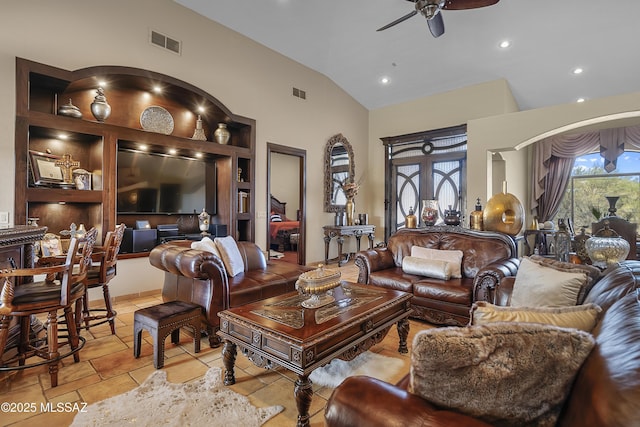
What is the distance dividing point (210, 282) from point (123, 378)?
860 mm

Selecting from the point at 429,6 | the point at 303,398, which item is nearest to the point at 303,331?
the point at 303,398

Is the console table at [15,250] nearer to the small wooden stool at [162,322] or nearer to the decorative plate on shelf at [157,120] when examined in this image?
the small wooden stool at [162,322]

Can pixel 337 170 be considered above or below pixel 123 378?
above

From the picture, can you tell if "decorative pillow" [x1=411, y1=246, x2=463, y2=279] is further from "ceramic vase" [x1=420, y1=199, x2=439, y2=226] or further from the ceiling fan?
the ceiling fan

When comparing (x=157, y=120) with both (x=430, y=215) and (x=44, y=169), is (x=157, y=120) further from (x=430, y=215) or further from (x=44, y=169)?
(x=430, y=215)

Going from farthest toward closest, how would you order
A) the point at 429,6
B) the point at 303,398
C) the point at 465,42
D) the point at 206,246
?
1. the point at 465,42
2. the point at 429,6
3. the point at 206,246
4. the point at 303,398

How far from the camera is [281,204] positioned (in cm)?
937

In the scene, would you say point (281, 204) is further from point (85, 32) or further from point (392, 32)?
point (85, 32)

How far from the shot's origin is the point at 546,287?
176cm

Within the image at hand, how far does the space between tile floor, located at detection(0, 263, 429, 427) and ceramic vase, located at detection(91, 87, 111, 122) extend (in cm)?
258

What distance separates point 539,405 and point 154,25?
5.30 meters

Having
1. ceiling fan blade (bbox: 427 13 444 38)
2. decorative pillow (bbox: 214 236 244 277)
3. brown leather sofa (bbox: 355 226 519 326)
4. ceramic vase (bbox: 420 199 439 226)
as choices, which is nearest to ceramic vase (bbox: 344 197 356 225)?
brown leather sofa (bbox: 355 226 519 326)

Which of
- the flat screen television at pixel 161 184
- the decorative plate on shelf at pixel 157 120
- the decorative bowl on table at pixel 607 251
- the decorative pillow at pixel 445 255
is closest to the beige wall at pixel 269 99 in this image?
the decorative plate on shelf at pixel 157 120

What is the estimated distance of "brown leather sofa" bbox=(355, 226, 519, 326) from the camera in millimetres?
2896
